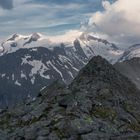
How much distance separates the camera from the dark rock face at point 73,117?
3612 cm

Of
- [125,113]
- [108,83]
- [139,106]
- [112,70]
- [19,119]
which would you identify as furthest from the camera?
[112,70]

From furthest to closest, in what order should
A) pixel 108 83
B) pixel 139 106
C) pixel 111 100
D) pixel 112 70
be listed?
pixel 112 70 → pixel 108 83 → pixel 139 106 → pixel 111 100

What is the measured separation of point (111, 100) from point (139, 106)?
5.97 metres

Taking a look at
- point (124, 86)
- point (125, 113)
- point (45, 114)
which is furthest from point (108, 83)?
point (45, 114)

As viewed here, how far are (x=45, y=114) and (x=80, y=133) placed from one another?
5.59 m

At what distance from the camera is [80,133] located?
36.1m

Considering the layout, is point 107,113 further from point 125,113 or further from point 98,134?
point 98,134

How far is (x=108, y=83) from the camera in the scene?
59500mm

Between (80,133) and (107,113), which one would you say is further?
(107,113)

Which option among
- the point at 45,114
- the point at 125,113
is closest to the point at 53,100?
the point at 45,114

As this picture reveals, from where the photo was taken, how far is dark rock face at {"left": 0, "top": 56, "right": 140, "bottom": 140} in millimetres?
36125

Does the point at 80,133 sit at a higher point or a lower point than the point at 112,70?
lower

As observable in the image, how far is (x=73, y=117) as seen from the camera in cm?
3794

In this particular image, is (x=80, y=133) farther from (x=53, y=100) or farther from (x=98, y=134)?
(x=53, y=100)
